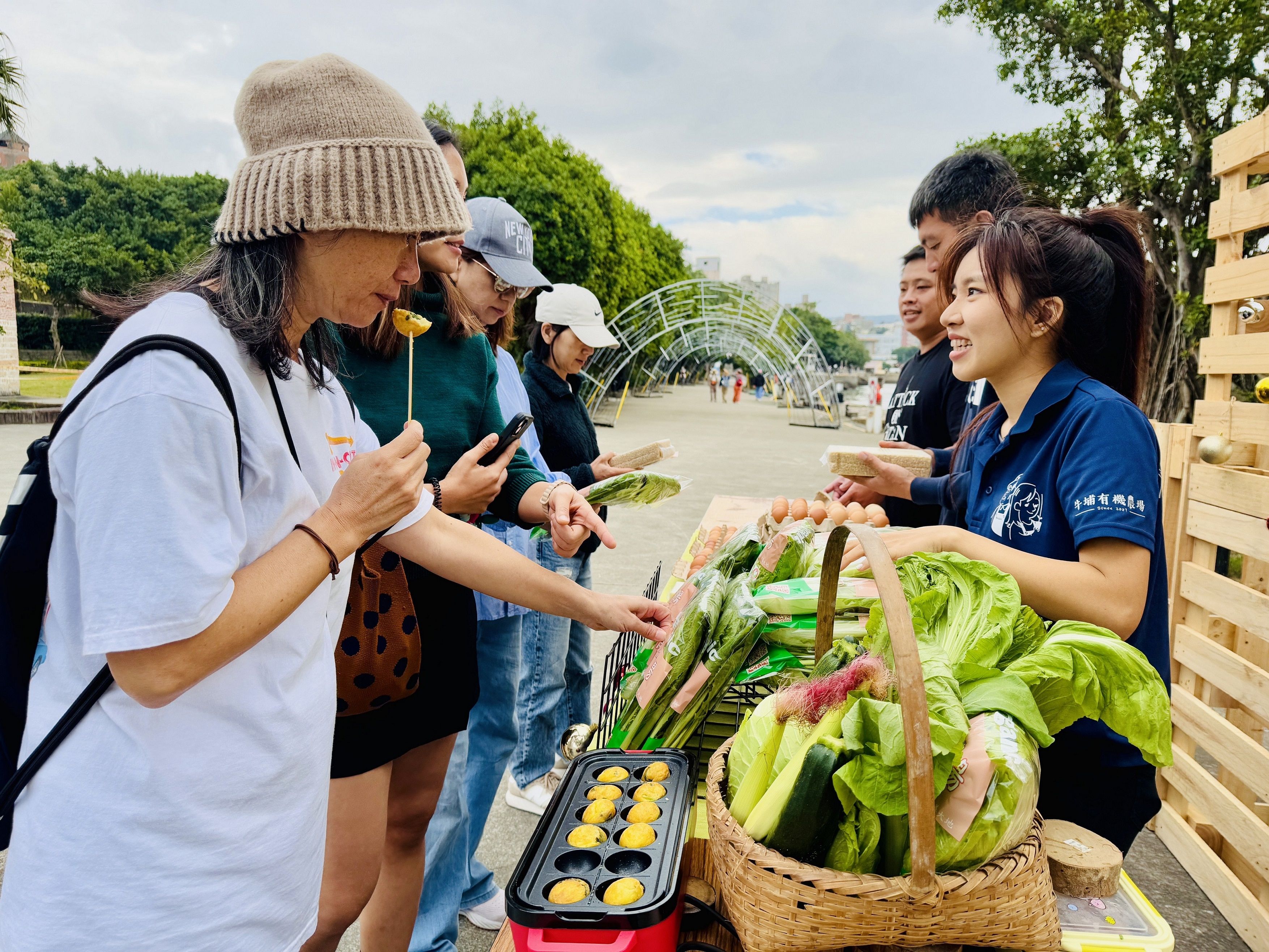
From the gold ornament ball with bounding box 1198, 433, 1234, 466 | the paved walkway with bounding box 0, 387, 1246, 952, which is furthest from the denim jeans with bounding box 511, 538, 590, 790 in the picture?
the gold ornament ball with bounding box 1198, 433, 1234, 466

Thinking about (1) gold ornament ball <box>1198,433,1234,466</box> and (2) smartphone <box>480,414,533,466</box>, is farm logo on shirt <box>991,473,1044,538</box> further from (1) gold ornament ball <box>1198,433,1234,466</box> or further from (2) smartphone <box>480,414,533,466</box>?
(1) gold ornament ball <box>1198,433,1234,466</box>

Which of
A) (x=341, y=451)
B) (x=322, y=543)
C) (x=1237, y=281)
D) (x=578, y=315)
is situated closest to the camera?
(x=322, y=543)

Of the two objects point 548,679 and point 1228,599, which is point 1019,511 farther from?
point 548,679

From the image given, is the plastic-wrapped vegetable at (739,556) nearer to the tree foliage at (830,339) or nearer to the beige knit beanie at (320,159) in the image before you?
the beige knit beanie at (320,159)

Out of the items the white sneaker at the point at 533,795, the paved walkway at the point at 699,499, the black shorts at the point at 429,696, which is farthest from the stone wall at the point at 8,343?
the black shorts at the point at 429,696

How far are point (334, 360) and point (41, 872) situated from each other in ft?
3.28

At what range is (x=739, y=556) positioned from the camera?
7.45 ft

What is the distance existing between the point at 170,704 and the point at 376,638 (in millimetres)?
768

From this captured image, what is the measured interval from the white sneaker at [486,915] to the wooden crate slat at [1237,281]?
3.64 m

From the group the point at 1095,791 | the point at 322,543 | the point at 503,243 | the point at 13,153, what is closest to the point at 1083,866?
the point at 1095,791

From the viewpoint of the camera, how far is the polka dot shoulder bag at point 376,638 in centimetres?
191

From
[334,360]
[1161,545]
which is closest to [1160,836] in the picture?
[1161,545]

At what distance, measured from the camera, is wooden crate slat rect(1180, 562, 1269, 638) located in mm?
3041

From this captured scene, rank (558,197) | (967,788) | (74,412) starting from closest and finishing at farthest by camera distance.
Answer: (74,412), (967,788), (558,197)
